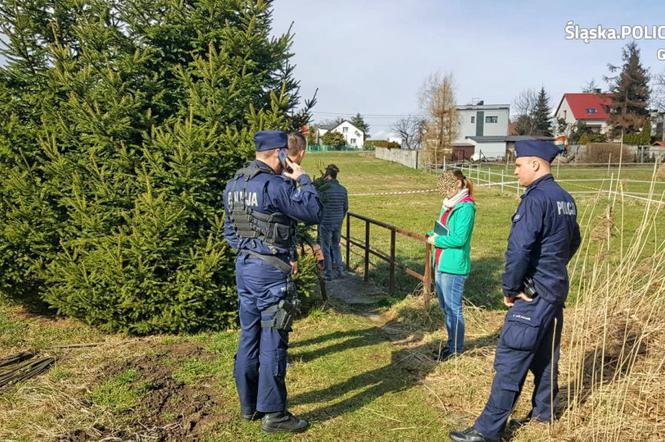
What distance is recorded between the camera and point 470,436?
3.47 m

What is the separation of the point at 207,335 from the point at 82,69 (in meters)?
3.14

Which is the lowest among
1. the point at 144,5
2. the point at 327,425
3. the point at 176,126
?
the point at 327,425

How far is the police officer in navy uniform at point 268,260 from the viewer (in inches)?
140

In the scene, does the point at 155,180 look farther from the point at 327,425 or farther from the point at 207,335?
the point at 327,425

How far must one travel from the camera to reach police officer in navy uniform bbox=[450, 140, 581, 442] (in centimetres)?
321

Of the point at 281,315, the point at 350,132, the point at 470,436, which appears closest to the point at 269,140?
the point at 281,315

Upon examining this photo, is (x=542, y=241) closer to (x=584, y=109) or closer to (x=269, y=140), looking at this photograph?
(x=269, y=140)

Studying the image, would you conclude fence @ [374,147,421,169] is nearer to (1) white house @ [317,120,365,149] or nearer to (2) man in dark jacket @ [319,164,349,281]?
(2) man in dark jacket @ [319,164,349,281]

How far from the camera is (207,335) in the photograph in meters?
5.49

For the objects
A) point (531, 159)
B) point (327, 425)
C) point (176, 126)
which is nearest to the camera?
point (531, 159)

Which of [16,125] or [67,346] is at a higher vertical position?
[16,125]

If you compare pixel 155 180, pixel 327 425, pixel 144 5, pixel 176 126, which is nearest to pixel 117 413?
pixel 327 425

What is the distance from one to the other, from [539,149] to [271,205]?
1.89 m

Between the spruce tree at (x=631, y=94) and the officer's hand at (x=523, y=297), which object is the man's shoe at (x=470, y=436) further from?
the spruce tree at (x=631, y=94)
